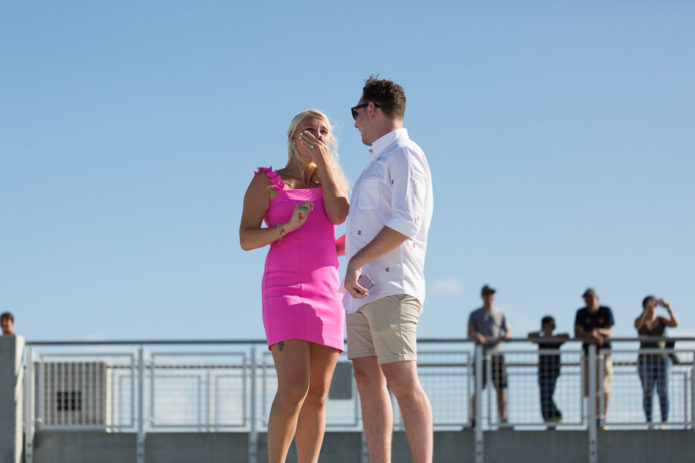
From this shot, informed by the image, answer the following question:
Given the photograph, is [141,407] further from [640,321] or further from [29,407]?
[640,321]

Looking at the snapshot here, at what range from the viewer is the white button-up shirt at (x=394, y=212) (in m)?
3.76

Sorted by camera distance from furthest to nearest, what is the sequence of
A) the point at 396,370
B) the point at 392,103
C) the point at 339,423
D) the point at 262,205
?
the point at 339,423, the point at 262,205, the point at 392,103, the point at 396,370

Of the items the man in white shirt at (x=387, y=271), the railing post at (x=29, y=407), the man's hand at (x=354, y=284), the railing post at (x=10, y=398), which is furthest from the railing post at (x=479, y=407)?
the man's hand at (x=354, y=284)

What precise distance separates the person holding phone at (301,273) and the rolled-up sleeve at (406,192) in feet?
1.58

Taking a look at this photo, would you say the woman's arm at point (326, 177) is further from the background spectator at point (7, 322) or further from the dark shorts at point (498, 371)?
the background spectator at point (7, 322)

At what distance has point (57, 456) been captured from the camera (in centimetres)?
1072

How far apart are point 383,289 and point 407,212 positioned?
0.33m

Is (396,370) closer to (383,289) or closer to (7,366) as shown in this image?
(383,289)

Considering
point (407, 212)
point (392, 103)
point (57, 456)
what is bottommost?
point (57, 456)

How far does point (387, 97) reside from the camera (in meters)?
3.98

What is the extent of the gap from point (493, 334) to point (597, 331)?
120 cm

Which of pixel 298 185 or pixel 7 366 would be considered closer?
pixel 298 185

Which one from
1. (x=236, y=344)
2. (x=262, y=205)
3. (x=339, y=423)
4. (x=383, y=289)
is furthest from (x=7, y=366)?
(x=383, y=289)

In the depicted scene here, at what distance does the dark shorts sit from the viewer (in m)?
10.2
